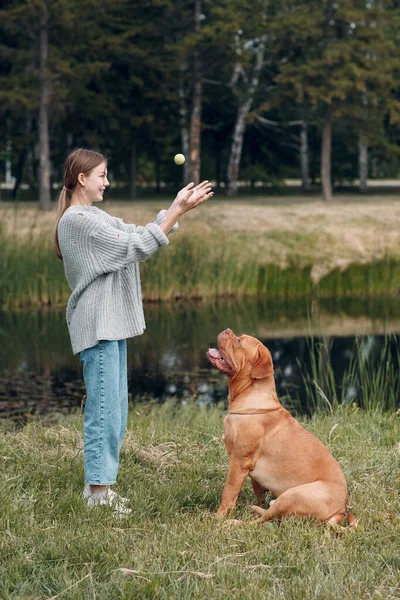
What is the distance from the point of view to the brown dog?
4.35 metres

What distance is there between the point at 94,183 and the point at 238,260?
1291cm

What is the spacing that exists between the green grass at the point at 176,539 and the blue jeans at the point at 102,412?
0.19 meters

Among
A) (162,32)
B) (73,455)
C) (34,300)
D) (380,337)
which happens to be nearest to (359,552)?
(73,455)

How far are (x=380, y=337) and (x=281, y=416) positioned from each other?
31.8 feet

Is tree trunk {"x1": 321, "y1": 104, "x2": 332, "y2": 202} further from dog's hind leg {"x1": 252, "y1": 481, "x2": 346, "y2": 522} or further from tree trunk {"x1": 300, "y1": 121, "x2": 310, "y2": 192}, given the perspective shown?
dog's hind leg {"x1": 252, "y1": 481, "x2": 346, "y2": 522}

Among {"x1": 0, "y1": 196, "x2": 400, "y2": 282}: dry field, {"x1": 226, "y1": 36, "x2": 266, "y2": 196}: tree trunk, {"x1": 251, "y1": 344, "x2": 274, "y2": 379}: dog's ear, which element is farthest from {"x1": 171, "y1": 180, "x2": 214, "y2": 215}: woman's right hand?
{"x1": 226, "y1": 36, "x2": 266, "y2": 196}: tree trunk

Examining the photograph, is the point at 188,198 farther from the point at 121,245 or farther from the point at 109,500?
the point at 109,500

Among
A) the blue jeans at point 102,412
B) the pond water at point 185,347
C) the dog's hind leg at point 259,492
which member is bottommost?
the pond water at point 185,347

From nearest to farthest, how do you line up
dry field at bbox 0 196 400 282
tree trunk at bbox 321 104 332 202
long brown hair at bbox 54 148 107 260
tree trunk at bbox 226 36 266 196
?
long brown hair at bbox 54 148 107 260 → dry field at bbox 0 196 400 282 → tree trunk at bbox 321 104 332 202 → tree trunk at bbox 226 36 266 196

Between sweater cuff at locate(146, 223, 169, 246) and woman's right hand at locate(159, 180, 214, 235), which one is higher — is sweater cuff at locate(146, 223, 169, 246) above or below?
below

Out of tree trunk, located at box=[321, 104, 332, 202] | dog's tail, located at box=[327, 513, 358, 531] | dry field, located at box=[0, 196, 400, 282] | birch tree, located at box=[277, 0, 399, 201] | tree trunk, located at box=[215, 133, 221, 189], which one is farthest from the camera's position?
tree trunk, located at box=[215, 133, 221, 189]

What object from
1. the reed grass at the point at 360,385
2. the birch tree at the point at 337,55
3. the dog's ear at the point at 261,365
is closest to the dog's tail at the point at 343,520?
the dog's ear at the point at 261,365

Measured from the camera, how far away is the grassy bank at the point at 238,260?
1565cm

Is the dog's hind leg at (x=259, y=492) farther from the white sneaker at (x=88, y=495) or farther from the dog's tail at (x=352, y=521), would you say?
the white sneaker at (x=88, y=495)
